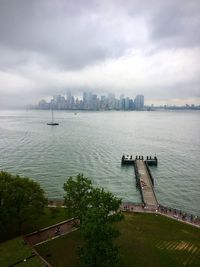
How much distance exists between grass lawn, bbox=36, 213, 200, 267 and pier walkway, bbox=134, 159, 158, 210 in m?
8.67

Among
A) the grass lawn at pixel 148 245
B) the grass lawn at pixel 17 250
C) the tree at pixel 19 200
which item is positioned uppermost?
the tree at pixel 19 200

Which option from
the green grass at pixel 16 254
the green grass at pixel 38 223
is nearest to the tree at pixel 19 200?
the green grass at pixel 38 223

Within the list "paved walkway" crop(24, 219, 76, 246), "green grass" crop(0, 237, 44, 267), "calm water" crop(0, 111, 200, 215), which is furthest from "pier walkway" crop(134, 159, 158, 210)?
"green grass" crop(0, 237, 44, 267)

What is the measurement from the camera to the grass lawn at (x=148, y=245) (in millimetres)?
32094

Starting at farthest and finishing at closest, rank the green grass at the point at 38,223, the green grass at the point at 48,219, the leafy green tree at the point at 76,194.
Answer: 1. the green grass at the point at 48,219
2. the green grass at the point at 38,223
3. the leafy green tree at the point at 76,194

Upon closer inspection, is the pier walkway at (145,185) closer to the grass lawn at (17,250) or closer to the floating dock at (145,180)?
the floating dock at (145,180)

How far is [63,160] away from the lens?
93250 millimetres

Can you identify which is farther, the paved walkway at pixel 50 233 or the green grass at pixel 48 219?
the green grass at pixel 48 219

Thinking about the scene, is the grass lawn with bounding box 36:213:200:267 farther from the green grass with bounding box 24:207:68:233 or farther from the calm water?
the calm water

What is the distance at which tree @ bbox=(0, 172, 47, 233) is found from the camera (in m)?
35.2

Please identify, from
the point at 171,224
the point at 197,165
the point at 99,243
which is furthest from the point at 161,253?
the point at 197,165

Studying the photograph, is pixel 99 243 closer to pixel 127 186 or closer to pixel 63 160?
pixel 127 186

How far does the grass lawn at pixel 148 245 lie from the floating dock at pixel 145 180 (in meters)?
8.11

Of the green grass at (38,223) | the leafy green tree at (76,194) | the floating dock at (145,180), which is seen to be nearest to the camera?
the leafy green tree at (76,194)
